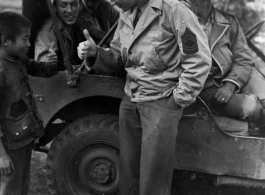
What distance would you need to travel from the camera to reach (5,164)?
3.10 meters

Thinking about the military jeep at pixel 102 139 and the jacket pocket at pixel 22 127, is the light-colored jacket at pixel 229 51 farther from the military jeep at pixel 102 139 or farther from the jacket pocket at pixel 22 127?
the jacket pocket at pixel 22 127

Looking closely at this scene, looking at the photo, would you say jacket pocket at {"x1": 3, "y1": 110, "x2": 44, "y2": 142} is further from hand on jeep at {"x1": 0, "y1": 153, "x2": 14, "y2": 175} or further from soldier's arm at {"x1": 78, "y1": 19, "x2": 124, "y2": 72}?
soldier's arm at {"x1": 78, "y1": 19, "x2": 124, "y2": 72}

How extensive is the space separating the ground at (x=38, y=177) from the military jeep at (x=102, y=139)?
53 centimetres

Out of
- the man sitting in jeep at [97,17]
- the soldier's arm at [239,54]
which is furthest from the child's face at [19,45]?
the soldier's arm at [239,54]

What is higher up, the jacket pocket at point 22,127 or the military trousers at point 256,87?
the jacket pocket at point 22,127

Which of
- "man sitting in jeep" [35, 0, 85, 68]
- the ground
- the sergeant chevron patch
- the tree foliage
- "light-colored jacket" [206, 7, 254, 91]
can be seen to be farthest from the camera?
the tree foliage

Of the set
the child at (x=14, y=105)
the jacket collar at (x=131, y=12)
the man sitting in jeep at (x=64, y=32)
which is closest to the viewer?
the jacket collar at (x=131, y=12)

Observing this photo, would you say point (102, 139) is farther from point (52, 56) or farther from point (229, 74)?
point (229, 74)

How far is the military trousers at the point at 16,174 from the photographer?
3252 millimetres

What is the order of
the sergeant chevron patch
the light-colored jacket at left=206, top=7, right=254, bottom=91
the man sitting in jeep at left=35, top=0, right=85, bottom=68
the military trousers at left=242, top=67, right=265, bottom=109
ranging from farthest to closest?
the military trousers at left=242, top=67, right=265, bottom=109, the light-colored jacket at left=206, top=7, right=254, bottom=91, the man sitting in jeep at left=35, top=0, right=85, bottom=68, the sergeant chevron patch

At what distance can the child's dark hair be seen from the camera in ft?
10.4

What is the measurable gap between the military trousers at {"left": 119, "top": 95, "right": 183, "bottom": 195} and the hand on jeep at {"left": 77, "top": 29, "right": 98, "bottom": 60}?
1.41 feet

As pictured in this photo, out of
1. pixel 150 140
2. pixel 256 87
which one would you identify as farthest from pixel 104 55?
pixel 256 87

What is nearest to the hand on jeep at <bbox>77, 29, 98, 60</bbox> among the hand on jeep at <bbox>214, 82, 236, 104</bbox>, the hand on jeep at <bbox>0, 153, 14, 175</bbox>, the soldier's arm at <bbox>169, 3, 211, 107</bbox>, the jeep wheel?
the soldier's arm at <bbox>169, 3, 211, 107</bbox>
